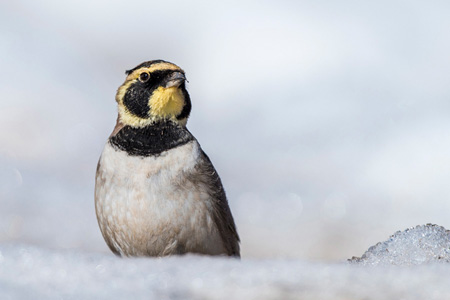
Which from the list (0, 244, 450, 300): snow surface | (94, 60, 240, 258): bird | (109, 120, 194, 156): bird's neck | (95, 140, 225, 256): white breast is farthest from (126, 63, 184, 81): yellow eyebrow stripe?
(0, 244, 450, 300): snow surface

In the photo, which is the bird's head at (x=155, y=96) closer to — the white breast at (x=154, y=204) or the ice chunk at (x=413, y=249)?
the white breast at (x=154, y=204)

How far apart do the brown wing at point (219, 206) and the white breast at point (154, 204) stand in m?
0.06

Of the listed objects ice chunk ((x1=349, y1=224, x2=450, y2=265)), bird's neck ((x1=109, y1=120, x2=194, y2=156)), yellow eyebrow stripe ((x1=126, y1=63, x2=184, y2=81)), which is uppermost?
yellow eyebrow stripe ((x1=126, y1=63, x2=184, y2=81))

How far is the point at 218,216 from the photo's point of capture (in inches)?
126

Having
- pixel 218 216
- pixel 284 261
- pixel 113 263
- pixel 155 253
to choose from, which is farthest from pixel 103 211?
pixel 284 261

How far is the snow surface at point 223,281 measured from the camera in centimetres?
172

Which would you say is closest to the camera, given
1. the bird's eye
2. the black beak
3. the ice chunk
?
the ice chunk

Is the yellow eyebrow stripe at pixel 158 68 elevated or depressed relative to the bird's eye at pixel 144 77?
elevated

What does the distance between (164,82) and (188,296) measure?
1381 millimetres

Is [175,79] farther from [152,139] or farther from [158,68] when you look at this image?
[152,139]

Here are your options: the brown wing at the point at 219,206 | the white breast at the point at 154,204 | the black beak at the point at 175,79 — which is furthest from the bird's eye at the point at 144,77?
the brown wing at the point at 219,206

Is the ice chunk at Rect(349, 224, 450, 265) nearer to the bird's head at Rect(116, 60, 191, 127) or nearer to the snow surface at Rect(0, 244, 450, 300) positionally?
the snow surface at Rect(0, 244, 450, 300)

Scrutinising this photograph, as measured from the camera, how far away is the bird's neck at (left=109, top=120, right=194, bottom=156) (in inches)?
117

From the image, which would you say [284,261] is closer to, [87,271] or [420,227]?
[87,271]
